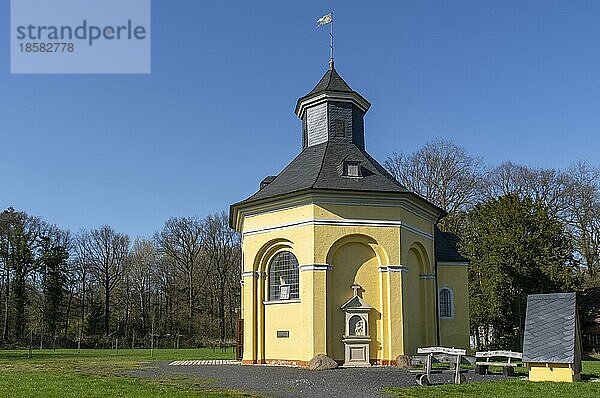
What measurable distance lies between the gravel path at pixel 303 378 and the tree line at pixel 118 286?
33110mm

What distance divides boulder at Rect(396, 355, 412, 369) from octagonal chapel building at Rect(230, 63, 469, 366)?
289 millimetres

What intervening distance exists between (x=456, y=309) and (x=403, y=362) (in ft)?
26.1

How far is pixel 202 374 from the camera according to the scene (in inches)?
842

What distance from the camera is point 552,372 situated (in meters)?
17.8

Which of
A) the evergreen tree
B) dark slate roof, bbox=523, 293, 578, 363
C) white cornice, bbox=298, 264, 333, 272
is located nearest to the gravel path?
dark slate roof, bbox=523, 293, 578, 363

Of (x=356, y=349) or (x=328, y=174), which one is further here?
(x=328, y=174)

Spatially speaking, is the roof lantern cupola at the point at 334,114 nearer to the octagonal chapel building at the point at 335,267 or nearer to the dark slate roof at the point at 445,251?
the octagonal chapel building at the point at 335,267

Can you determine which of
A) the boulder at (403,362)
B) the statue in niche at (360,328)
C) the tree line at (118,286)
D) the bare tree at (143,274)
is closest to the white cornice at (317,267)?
the statue in niche at (360,328)

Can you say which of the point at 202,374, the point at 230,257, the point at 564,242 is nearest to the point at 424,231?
the point at 202,374

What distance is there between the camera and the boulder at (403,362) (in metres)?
24.7

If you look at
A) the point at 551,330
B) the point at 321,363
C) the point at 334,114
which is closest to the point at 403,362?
the point at 321,363

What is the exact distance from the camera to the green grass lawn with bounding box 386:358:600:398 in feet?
49.0

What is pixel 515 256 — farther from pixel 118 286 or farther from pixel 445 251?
pixel 118 286

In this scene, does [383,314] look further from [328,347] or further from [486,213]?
[486,213]
